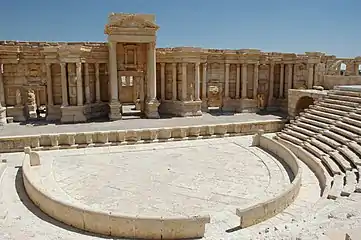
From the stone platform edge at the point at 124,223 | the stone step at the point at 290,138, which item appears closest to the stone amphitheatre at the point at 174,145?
the stone platform edge at the point at 124,223

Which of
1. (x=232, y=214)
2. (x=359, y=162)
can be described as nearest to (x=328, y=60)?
(x=359, y=162)

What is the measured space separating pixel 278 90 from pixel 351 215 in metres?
20.5

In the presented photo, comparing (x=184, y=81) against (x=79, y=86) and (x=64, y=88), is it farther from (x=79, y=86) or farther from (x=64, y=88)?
(x=64, y=88)

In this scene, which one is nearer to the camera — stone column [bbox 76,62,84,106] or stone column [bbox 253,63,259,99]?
stone column [bbox 76,62,84,106]

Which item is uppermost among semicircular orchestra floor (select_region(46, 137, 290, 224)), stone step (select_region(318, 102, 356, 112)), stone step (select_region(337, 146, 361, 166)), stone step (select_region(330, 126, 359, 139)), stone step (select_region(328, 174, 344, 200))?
stone step (select_region(318, 102, 356, 112))

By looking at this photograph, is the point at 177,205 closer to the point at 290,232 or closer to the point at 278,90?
the point at 290,232

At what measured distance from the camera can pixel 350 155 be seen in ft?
37.9

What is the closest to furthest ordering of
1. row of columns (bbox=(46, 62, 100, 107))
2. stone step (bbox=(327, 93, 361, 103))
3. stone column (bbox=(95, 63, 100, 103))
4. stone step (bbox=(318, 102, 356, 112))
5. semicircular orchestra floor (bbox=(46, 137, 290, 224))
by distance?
semicircular orchestra floor (bbox=(46, 137, 290, 224)), stone step (bbox=(318, 102, 356, 112)), stone step (bbox=(327, 93, 361, 103)), row of columns (bbox=(46, 62, 100, 107)), stone column (bbox=(95, 63, 100, 103))

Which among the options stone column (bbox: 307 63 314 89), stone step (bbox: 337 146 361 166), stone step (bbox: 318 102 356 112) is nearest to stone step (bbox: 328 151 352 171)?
stone step (bbox: 337 146 361 166)

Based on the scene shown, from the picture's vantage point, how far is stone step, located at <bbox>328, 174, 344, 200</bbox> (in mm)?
8341

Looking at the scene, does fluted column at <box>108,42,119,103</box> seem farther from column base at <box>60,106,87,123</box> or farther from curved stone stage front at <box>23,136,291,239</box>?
curved stone stage front at <box>23,136,291,239</box>

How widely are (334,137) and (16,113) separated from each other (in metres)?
18.1

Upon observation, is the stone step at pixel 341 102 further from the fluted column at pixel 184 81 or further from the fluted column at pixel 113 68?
the fluted column at pixel 113 68

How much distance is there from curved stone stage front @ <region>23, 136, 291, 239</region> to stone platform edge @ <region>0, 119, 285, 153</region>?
1.90 feet
